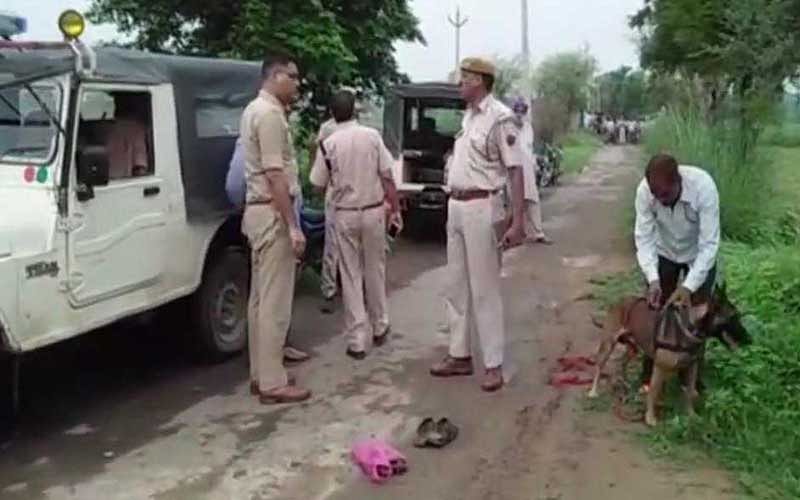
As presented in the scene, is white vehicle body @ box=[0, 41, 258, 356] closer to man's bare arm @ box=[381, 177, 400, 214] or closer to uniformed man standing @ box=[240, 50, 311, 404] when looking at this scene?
uniformed man standing @ box=[240, 50, 311, 404]

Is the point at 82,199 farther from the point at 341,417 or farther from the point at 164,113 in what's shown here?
the point at 341,417

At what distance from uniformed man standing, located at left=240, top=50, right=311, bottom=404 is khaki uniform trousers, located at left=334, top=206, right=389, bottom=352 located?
43.3 inches

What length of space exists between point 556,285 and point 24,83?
6.11 metres

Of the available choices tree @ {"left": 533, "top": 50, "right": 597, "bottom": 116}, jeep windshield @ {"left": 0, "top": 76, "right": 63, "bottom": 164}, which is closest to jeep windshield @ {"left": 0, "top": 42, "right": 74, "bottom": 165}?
jeep windshield @ {"left": 0, "top": 76, "right": 63, "bottom": 164}

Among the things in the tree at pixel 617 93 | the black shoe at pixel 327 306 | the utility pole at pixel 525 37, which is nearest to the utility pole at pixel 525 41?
the utility pole at pixel 525 37

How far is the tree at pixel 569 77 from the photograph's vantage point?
50438mm

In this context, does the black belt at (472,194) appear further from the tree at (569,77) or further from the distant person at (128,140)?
the tree at (569,77)

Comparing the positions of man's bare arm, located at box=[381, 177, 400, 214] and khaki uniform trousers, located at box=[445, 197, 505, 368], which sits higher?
man's bare arm, located at box=[381, 177, 400, 214]

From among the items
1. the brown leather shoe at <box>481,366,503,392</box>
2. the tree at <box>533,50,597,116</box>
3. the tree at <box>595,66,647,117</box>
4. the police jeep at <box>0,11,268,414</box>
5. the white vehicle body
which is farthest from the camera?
the tree at <box>595,66,647,117</box>

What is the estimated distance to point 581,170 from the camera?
29969 mm

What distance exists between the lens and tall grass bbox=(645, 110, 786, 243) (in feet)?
40.2

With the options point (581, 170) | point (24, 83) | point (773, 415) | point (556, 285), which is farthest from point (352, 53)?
point (581, 170)

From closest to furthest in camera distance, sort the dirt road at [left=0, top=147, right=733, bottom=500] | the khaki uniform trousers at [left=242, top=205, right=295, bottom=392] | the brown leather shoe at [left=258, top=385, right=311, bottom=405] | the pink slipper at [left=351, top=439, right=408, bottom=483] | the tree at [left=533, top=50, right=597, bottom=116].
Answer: the dirt road at [left=0, top=147, right=733, bottom=500] < the pink slipper at [left=351, top=439, right=408, bottom=483] < the khaki uniform trousers at [left=242, top=205, right=295, bottom=392] < the brown leather shoe at [left=258, top=385, right=311, bottom=405] < the tree at [left=533, top=50, right=597, bottom=116]

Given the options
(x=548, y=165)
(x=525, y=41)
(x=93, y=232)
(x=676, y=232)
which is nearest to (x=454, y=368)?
(x=676, y=232)
